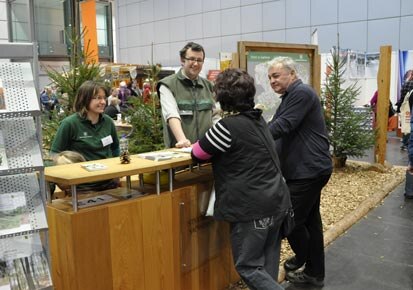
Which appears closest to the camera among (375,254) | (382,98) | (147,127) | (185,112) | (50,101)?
(185,112)

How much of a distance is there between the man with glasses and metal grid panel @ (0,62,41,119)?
1.45m

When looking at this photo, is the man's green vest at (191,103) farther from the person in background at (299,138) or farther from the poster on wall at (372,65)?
the poster on wall at (372,65)

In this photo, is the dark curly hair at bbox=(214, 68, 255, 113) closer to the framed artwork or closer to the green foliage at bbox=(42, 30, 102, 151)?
the framed artwork

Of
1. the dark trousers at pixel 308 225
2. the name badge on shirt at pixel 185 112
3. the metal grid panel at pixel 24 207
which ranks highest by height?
the name badge on shirt at pixel 185 112

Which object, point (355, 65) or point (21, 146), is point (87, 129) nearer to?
point (21, 146)

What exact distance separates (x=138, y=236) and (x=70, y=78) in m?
3.34

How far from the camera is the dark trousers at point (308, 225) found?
10.9 feet

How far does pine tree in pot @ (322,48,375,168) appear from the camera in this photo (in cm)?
766

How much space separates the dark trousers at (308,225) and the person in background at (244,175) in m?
0.59

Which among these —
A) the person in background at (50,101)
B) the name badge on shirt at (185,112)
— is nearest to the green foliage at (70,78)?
the person in background at (50,101)

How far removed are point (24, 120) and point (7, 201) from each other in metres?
0.40

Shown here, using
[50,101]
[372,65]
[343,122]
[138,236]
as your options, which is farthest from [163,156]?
[372,65]

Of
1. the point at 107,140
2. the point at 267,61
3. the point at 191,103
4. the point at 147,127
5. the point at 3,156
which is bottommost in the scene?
the point at 147,127

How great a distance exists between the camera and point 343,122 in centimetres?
769
